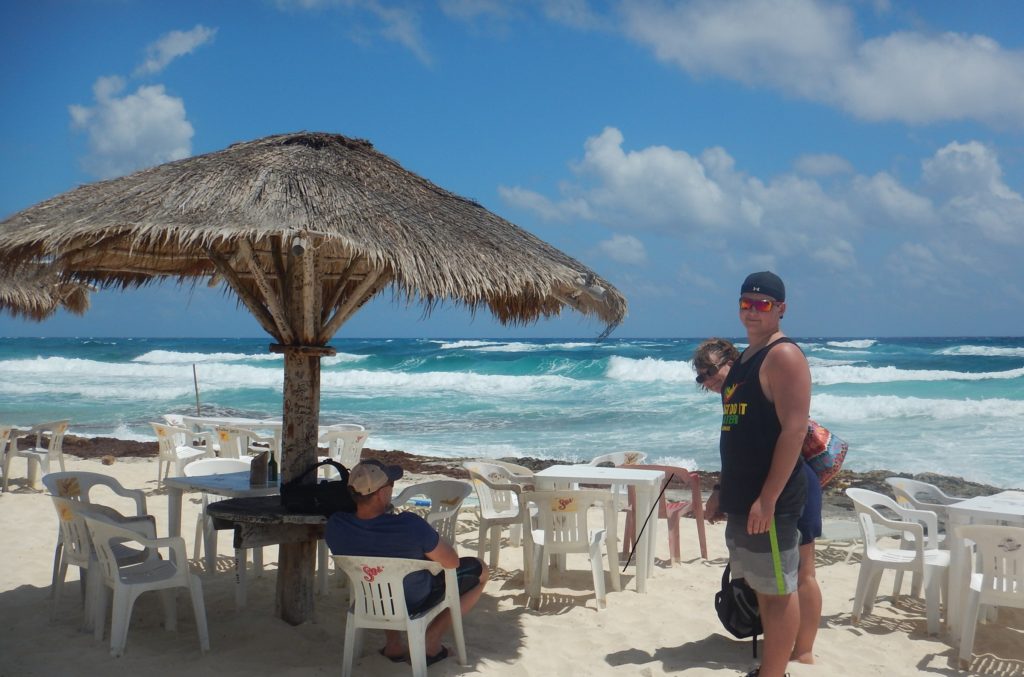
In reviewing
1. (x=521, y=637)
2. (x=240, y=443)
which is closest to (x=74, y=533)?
(x=521, y=637)

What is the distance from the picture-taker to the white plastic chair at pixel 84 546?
400cm

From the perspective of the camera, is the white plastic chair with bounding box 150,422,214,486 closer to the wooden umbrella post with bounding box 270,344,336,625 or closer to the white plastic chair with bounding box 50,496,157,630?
the white plastic chair with bounding box 50,496,157,630

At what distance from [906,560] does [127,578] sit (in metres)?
3.84

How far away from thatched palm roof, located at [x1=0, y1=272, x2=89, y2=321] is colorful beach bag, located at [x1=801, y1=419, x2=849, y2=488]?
687 centimetres

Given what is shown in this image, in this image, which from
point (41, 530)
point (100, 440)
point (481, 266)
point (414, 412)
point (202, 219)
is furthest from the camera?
point (414, 412)

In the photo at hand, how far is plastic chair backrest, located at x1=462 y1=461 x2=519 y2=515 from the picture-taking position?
5.47m

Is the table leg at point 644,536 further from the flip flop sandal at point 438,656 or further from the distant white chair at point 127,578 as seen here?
the distant white chair at point 127,578

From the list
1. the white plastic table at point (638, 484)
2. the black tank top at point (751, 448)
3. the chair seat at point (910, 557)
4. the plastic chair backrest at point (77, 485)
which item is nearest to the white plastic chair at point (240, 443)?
the plastic chair backrest at point (77, 485)

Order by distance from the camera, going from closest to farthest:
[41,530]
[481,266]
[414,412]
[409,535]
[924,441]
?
[409,535], [481,266], [41,530], [924,441], [414,412]

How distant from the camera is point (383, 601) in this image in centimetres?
341

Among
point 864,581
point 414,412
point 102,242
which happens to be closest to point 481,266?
point 102,242

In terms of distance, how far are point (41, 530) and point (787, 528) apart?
18.5ft

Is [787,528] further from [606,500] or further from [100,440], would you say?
[100,440]

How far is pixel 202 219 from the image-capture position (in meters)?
3.71
